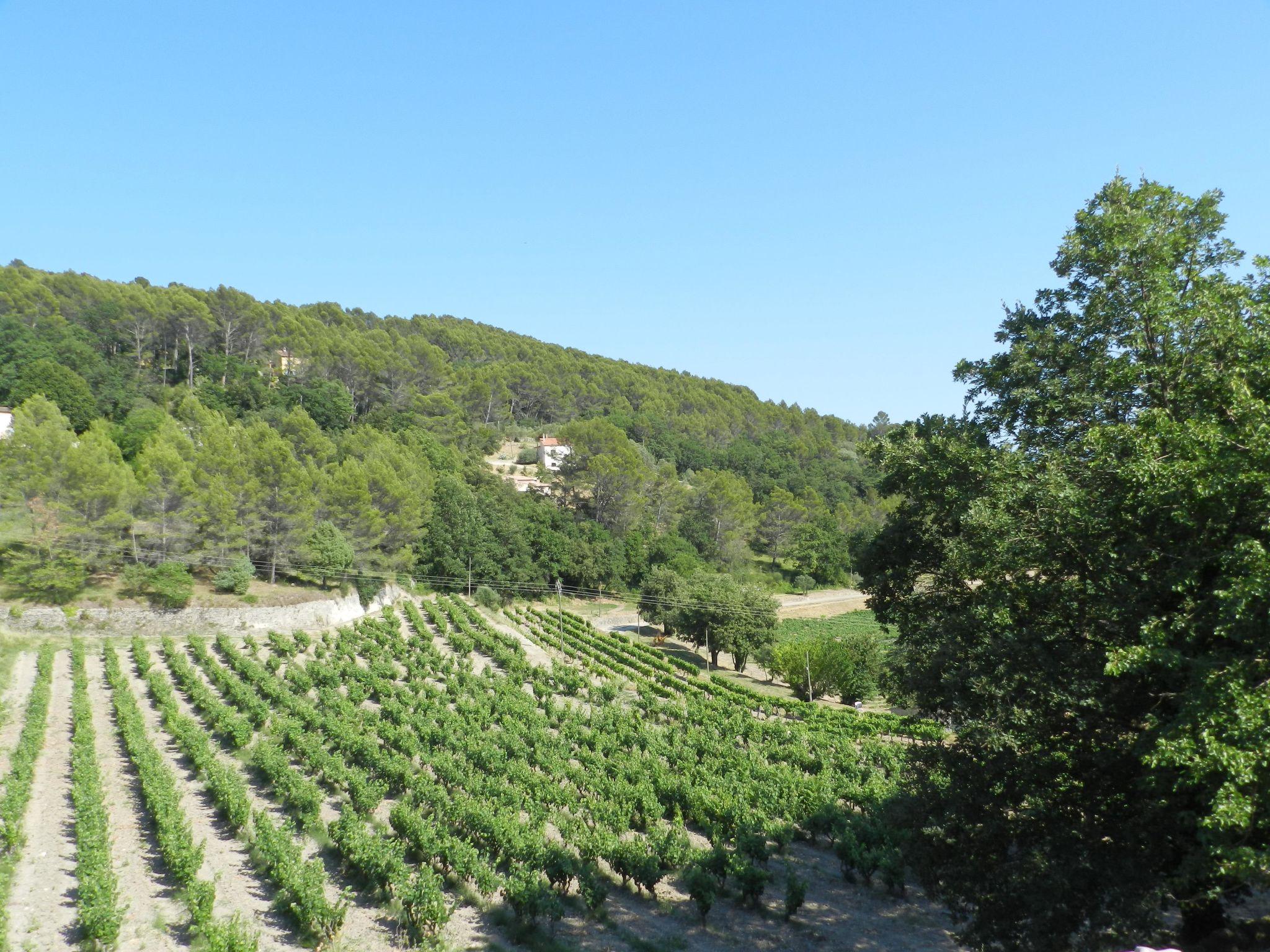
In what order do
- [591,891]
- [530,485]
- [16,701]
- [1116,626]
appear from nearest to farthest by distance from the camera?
[1116,626]
[591,891]
[16,701]
[530,485]

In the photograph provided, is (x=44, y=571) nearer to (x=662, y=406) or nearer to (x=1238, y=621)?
(x=1238, y=621)

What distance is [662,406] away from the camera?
112438mm

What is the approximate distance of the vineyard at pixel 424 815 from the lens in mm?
13414

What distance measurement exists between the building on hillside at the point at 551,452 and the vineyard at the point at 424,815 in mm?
47066

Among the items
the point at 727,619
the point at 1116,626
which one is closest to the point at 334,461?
the point at 727,619

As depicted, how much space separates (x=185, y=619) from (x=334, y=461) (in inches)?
798

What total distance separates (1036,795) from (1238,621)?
3.32m

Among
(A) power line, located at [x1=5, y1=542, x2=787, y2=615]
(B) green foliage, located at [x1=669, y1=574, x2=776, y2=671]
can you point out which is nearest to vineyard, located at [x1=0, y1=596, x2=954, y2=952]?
(A) power line, located at [x1=5, y1=542, x2=787, y2=615]

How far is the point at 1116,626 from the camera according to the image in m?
8.96

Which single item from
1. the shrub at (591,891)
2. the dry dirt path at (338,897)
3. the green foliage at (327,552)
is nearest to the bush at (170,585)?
the green foliage at (327,552)

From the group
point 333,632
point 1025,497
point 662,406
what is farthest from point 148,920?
point 662,406

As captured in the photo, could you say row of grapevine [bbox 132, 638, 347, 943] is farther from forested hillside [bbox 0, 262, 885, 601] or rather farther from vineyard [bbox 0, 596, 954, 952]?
forested hillside [bbox 0, 262, 885, 601]

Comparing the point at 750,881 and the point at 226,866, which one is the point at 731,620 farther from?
the point at 226,866

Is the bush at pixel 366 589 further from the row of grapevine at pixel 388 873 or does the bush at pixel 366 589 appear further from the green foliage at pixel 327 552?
the row of grapevine at pixel 388 873
